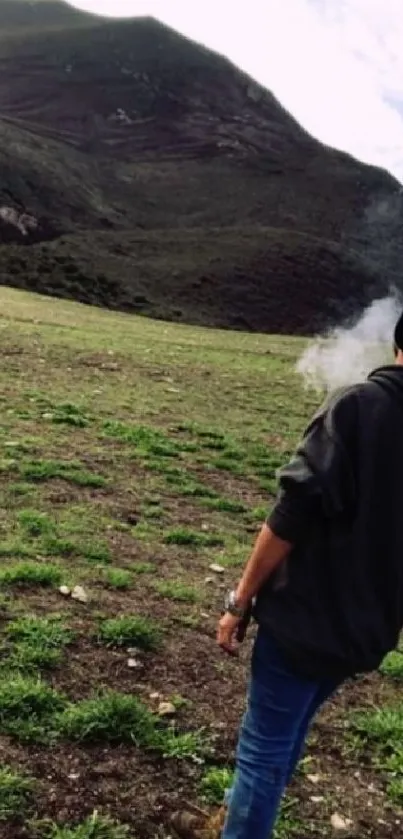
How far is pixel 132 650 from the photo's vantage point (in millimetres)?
5980

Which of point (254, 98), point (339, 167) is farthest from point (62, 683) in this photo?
point (254, 98)

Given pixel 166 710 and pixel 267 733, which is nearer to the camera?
pixel 267 733

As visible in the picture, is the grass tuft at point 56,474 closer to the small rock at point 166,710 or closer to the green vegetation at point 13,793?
the small rock at point 166,710

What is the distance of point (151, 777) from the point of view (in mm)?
4637

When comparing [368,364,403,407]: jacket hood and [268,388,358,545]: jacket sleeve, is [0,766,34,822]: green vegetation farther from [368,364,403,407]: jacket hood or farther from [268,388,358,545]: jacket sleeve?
[368,364,403,407]: jacket hood

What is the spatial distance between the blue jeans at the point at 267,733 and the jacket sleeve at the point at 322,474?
19.1 inches

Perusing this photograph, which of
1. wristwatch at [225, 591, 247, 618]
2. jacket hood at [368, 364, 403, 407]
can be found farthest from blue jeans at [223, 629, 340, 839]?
jacket hood at [368, 364, 403, 407]

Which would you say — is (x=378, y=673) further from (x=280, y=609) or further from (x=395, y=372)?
(x=395, y=372)

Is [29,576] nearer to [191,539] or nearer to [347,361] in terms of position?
[191,539]

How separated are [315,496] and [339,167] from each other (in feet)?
370

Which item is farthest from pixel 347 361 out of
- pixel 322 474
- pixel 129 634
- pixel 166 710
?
pixel 322 474

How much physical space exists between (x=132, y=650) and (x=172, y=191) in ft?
324

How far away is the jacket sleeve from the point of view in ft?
10.3

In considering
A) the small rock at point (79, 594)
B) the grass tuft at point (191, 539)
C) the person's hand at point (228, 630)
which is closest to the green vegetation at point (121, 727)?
the small rock at point (79, 594)
